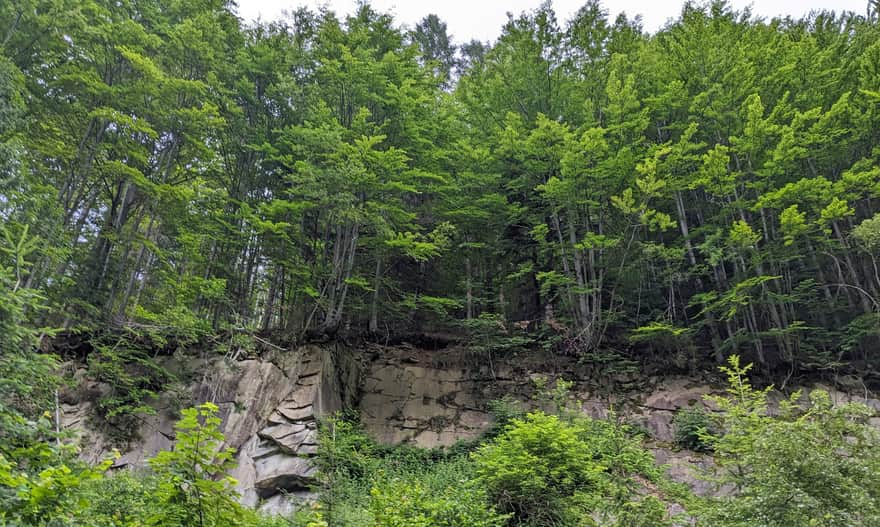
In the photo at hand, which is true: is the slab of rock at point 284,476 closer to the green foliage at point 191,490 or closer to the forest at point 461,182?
the forest at point 461,182

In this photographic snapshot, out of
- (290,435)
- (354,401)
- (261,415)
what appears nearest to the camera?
(290,435)

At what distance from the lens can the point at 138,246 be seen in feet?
44.3

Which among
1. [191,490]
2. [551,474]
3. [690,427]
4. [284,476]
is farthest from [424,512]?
[690,427]

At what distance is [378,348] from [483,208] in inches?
195

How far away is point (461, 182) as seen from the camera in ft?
42.7

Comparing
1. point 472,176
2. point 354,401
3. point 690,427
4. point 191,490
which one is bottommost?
point 690,427

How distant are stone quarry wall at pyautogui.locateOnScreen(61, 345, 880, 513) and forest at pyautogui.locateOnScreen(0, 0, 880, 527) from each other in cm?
70

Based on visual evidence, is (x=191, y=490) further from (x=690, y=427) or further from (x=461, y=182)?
(x=461, y=182)

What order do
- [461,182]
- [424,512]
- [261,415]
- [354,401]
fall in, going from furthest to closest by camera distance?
[461,182] < [354,401] < [261,415] < [424,512]

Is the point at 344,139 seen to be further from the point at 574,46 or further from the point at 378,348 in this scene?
→ the point at 574,46

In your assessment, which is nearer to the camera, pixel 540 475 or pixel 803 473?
pixel 803 473

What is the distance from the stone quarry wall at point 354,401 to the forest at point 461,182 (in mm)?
703

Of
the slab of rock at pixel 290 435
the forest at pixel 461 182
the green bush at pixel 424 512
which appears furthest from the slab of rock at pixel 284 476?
the green bush at pixel 424 512

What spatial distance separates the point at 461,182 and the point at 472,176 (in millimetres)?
695
